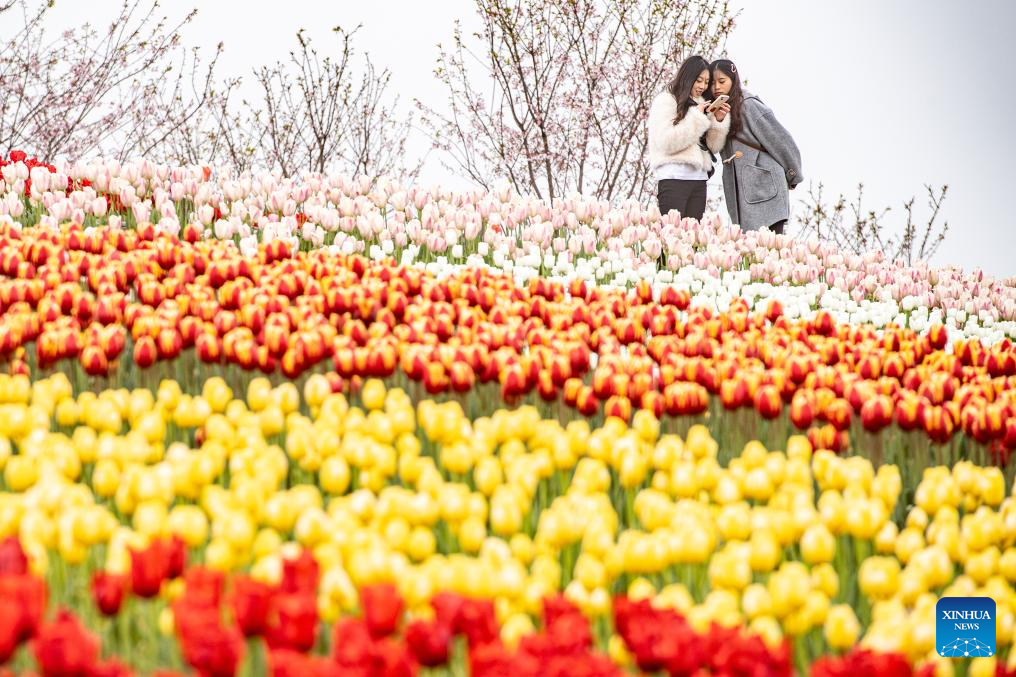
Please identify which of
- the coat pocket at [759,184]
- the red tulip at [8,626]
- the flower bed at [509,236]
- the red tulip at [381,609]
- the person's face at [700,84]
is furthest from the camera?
the coat pocket at [759,184]

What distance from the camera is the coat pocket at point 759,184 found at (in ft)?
38.3

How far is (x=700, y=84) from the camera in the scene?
11234 mm

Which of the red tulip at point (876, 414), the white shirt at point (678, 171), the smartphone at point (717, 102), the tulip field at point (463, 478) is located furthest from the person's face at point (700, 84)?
the red tulip at point (876, 414)

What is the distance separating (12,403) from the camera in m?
4.27

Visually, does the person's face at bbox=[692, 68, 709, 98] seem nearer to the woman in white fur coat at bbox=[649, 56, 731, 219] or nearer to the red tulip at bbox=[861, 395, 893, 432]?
the woman in white fur coat at bbox=[649, 56, 731, 219]

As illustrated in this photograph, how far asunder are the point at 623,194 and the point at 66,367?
14512 mm

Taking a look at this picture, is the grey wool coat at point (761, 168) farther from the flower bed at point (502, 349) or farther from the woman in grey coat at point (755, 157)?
the flower bed at point (502, 349)

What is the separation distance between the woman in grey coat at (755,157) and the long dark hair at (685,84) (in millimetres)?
583

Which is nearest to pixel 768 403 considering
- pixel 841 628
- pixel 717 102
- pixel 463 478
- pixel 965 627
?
pixel 463 478

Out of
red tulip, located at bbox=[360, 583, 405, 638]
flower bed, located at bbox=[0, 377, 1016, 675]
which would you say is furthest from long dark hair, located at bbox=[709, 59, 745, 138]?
red tulip, located at bbox=[360, 583, 405, 638]

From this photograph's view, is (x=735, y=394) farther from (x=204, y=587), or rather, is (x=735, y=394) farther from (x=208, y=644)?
(x=208, y=644)

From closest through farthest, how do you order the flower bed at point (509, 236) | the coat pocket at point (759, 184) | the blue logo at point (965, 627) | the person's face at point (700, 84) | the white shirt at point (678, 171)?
the blue logo at point (965, 627) → the flower bed at point (509, 236) → the person's face at point (700, 84) → the white shirt at point (678, 171) → the coat pocket at point (759, 184)

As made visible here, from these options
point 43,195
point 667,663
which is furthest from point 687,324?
point 43,195

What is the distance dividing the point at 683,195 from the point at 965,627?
8.78 meters
